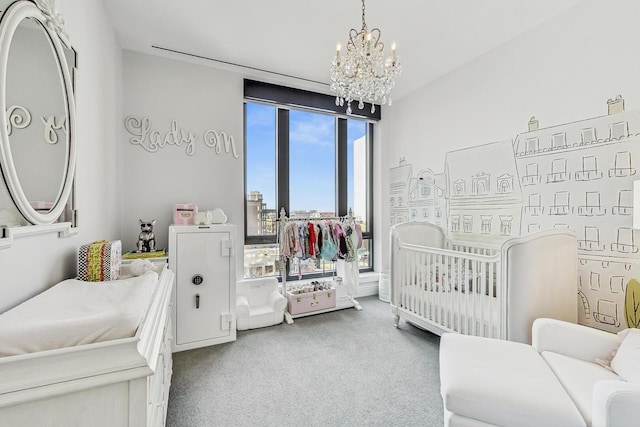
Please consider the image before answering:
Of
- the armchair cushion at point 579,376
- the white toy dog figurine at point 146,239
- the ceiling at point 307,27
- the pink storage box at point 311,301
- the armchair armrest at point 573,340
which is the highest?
the ceiling at point 307,27

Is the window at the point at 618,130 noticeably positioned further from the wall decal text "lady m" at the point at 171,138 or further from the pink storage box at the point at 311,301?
the wall decal text "lady m" at the point at 171,138

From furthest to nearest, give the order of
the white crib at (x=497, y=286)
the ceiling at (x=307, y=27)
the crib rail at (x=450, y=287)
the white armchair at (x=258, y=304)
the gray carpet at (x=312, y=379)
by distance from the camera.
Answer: the white armchair at (x=258, y=304), the ceiling at (x=307, y=27), the crib rail at (x=450, y=287), the white crib at (x=497, y=286), the gray carpet at (x=312, y=379)

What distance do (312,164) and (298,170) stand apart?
23 centimetres

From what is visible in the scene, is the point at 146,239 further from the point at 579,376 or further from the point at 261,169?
the point at 579,376

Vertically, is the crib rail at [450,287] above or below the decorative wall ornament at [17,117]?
below

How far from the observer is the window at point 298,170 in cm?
330

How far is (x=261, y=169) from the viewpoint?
11.0 ft

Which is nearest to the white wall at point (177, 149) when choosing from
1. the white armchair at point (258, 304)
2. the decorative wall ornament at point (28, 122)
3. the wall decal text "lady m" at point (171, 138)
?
the wall decal text "lady m" at point (171, 138)

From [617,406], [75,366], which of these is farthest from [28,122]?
[617,406]

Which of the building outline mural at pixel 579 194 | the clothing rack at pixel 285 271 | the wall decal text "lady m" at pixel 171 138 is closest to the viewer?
the building outline mural at pixel 579 194

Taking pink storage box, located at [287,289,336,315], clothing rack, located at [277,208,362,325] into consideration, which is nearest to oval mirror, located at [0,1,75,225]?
clothing rack, located at [277,208,362,325]

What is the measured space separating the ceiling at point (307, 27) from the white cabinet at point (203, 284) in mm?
1718

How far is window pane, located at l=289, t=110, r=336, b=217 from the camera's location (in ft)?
11.6

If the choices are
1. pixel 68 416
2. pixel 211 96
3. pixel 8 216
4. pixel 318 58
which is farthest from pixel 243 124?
pixel 68 416
